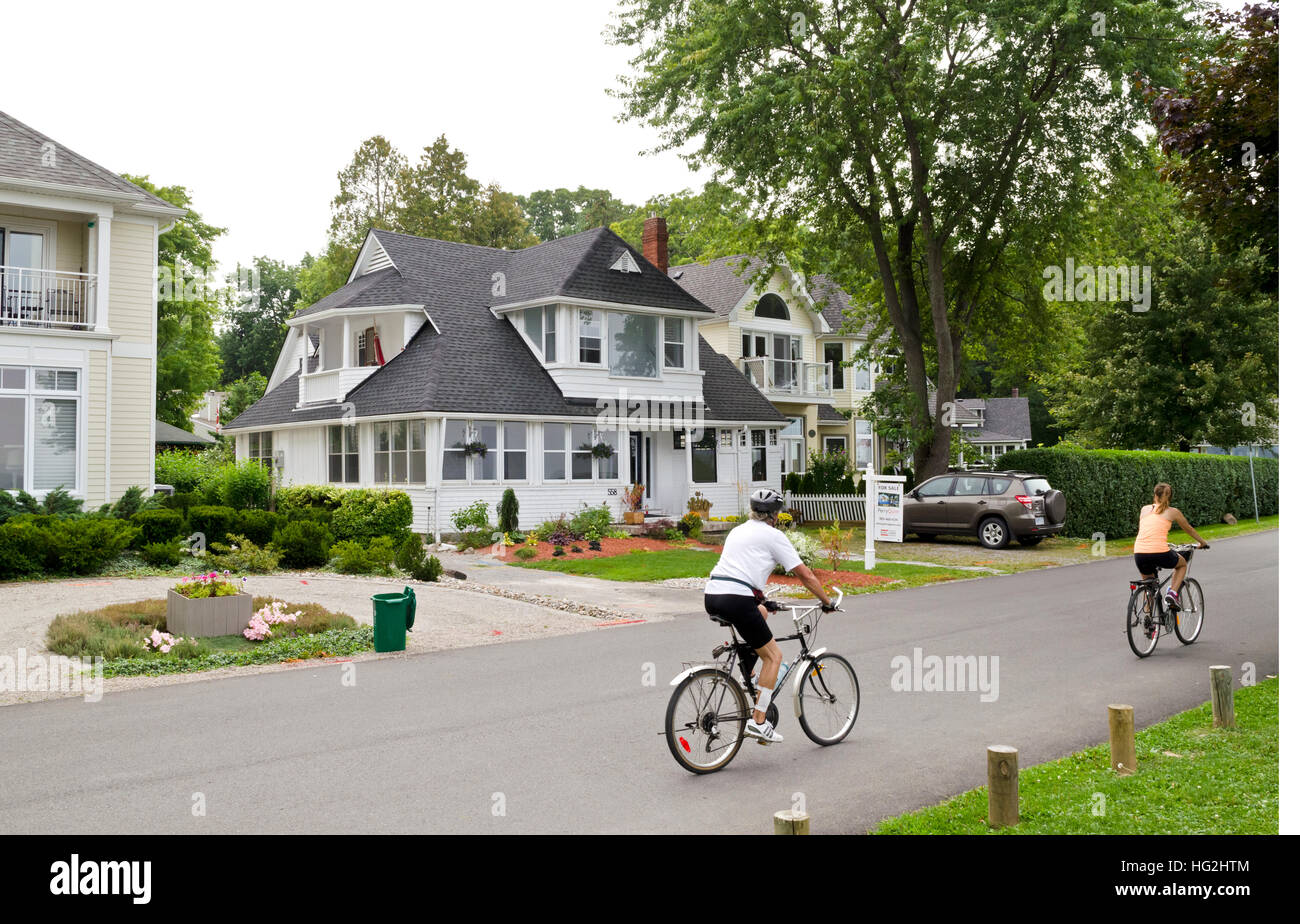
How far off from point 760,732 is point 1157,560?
681 centimetres

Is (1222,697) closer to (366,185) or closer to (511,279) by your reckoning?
(511,279)

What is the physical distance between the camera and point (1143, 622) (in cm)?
1146

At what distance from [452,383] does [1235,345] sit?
3060 centimetres

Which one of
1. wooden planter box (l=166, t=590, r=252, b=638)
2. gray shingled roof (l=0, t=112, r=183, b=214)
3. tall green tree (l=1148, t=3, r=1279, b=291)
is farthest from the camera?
gray shingled roof (l=0, t=112, r=183, b=214)

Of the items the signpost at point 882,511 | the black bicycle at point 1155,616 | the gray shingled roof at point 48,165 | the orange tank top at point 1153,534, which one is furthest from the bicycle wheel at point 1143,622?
the gray shingled roof at point 48,165

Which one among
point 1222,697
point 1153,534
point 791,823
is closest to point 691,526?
point 1153,534

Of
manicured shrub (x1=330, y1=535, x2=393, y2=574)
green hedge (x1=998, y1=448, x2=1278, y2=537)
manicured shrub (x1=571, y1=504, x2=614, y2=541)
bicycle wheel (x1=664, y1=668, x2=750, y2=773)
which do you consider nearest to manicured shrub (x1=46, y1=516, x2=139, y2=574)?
manicured shrub (x1=330, y1=535, x2=393, y2=574)

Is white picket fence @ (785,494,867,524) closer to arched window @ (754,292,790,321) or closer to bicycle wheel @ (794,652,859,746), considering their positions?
arched window @ (754,292,790,321)

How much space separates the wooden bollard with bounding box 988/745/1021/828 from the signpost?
15.4 m

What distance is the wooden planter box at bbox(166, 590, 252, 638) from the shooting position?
12.2 m

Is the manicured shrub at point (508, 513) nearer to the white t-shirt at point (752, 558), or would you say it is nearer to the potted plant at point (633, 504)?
the potted plant at point (633, 504)

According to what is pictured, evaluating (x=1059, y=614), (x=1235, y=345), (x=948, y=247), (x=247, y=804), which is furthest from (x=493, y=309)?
(x=1235, y=345)

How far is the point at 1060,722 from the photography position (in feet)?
27.7

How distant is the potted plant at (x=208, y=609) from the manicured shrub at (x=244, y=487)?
10291 millimetres
